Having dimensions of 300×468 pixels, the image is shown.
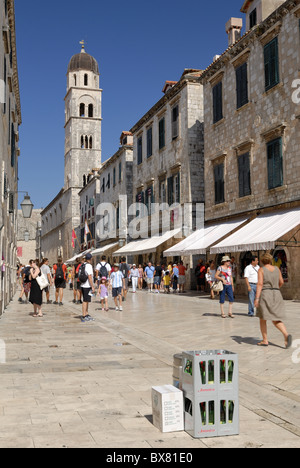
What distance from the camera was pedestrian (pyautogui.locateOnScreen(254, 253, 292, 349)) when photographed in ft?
27.5

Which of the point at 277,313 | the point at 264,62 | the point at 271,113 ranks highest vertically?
the point at 264,62

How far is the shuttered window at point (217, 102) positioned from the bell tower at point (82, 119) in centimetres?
4321

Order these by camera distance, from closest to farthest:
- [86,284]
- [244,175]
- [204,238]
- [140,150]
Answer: [86,284]
[244,175]
[204,238]
[140,150]

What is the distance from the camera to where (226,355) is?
13.8ft

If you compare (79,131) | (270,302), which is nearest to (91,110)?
(79,131)

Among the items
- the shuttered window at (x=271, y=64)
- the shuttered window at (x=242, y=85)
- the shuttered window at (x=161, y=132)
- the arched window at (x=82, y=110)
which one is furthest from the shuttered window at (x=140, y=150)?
the arched window at (x=82, y=110)

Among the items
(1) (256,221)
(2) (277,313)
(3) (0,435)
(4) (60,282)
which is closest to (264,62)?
(1) (256,221)

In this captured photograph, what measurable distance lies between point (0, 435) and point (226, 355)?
77.5 inches

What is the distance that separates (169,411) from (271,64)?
1749 cm

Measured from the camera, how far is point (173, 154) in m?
28.3

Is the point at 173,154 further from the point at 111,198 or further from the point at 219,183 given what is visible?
the point at 111,198

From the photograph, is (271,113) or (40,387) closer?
(40,387)

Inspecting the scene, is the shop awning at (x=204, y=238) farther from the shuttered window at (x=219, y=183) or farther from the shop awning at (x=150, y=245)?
the shop awning at (x=150, y=245)

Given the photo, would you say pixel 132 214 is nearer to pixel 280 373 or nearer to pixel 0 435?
pixel 280 373
